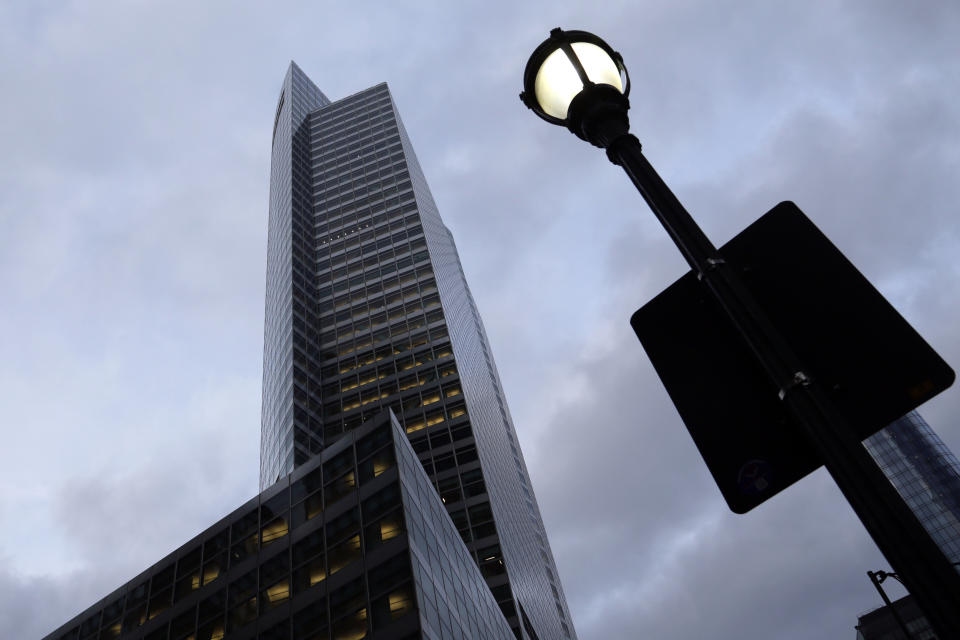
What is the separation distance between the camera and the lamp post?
9.53ft

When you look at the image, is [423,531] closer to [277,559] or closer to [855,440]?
[277,559]

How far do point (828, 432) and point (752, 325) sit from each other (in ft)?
2.33

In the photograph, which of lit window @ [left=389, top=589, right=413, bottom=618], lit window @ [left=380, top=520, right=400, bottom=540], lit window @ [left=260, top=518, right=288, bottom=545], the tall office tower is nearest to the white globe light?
lit window @ [left=389, top=589, right=413, bottom=618]

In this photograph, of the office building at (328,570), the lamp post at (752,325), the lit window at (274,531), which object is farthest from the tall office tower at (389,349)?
the lamp post at (752,325)

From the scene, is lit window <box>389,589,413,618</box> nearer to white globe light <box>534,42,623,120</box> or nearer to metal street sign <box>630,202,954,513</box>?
metal street sign <box>630,202,954,513</box>

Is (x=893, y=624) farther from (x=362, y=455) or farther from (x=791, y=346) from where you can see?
(x=791, y=346)

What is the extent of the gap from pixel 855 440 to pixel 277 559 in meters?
36.3

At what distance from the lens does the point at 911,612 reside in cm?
9556

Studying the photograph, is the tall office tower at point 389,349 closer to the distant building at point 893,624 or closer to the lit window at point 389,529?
the lit window at point 389,529

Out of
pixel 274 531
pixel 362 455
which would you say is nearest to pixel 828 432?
pixel 362 455

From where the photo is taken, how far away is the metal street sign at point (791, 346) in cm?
384

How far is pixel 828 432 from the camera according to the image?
3.39 meters

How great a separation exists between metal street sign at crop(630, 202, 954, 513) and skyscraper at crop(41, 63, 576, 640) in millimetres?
27152

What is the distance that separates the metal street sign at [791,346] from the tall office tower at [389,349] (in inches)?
2714
